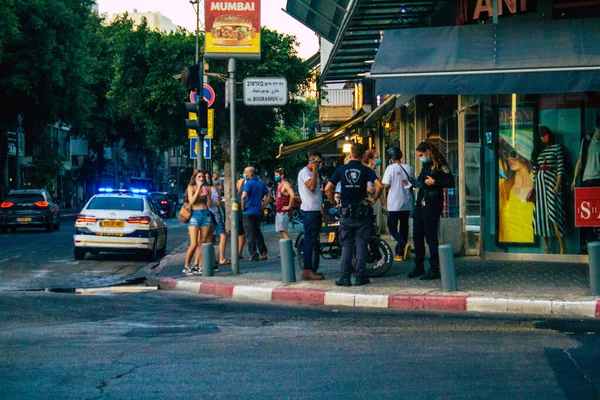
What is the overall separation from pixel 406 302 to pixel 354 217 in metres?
1.61

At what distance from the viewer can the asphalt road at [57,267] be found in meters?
15.0

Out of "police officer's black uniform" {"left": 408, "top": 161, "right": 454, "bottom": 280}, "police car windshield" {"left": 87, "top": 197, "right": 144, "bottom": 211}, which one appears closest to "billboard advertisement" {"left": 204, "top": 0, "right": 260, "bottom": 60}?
"police officer's black uniform" {"left": 408, "top": 161, "right": 454, "bottom": 280}

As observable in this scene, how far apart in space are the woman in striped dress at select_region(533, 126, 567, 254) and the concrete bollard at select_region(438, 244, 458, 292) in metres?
4.31

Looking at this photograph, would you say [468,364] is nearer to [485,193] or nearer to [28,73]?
[485,193]

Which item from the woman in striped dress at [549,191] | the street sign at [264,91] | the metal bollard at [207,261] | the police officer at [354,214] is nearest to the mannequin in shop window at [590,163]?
the woman in striped dress at [549,191]

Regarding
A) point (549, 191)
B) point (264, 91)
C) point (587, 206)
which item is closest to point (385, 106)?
point (549, 191)

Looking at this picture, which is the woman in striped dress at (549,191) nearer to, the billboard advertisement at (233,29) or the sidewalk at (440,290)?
the sidewalk at (440,290)

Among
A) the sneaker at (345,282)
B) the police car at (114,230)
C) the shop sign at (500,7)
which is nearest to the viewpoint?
the sneaker at (345,282)

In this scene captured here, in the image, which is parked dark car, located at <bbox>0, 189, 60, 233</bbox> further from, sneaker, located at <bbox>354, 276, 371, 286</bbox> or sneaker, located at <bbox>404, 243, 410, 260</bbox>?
sneaker, located at <bbox>354, 276, 371, 286</bbox>

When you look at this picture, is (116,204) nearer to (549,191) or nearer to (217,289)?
(217,289)

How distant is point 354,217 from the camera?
12359 mm

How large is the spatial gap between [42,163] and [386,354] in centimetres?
4700

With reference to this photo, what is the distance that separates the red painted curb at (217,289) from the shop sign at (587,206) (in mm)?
4971

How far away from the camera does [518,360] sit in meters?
7.27
